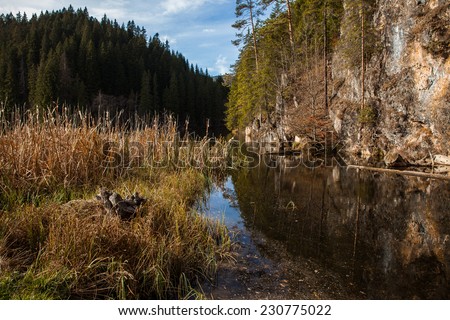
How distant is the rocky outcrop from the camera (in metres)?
11.4

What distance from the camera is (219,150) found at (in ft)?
40.0

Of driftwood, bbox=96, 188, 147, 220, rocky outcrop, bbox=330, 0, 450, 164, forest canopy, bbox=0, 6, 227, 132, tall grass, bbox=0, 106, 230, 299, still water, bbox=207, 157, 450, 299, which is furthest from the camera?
forest canopy, bbox=0, 6, 227, 132

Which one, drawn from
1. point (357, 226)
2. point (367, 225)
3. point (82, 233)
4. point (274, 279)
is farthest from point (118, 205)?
point (367, 225)

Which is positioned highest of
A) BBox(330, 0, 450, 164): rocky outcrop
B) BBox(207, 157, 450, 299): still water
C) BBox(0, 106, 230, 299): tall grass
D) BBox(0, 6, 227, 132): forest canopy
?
BBox(0, 6, 227, 132): forest canopy

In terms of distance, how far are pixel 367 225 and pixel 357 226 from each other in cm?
20

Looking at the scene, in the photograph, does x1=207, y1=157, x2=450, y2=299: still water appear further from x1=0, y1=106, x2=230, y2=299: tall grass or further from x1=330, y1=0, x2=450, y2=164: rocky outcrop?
x1=330, y1=0, x2=450, y2=164: rocky outcrop

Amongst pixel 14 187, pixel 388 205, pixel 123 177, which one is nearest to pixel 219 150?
pixel 123 177

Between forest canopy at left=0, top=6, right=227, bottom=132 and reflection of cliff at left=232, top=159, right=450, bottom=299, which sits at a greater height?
forest canopy at left=0, top=6, right=227, bottom=132

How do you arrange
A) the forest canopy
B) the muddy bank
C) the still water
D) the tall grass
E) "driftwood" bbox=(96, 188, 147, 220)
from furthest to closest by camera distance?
the forest canopy, "driftwood" bbox=(96, 188, 147, 220), the still water, the muddy bank, the tall grass

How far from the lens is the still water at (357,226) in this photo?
3184 millimetres

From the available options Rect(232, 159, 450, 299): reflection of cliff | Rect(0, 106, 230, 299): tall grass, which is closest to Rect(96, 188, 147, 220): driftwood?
Rect(0, 106, 230, 299): tall grass

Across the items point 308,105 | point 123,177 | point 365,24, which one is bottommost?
point 123,177

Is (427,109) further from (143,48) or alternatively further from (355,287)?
(143,48)

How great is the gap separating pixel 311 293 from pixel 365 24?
16583 millimetres
